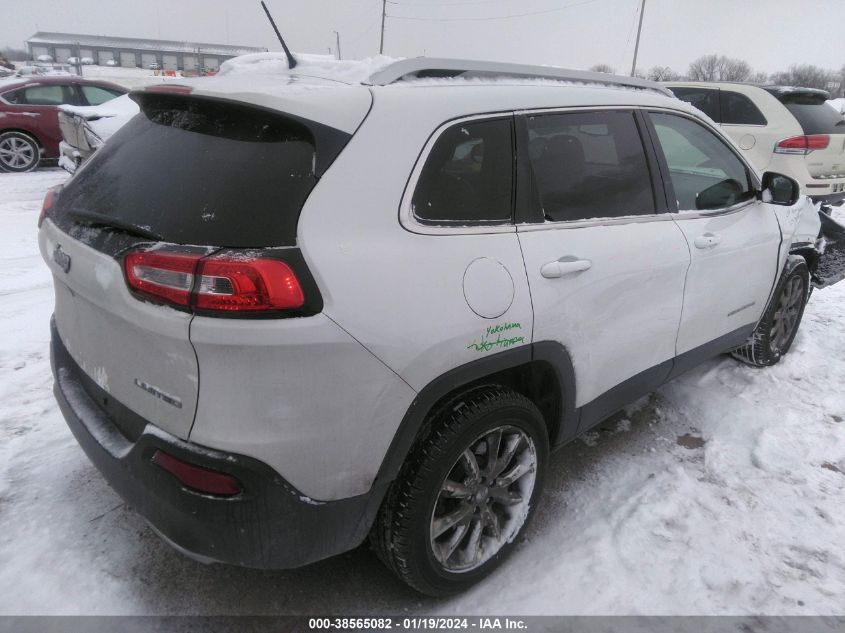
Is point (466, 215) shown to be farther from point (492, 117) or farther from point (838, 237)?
point (838, 237)

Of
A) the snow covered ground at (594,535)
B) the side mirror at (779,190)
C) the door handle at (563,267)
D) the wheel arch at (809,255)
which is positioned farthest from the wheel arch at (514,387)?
the wheel arch at (809,255)

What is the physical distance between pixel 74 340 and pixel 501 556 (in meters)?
1.78

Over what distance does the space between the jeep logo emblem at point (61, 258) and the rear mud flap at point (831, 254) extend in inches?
193

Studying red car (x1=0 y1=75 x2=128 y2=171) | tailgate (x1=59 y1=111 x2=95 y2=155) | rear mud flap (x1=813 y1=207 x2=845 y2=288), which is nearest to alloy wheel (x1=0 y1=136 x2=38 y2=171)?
red car (x1=0 y1=75 x2=128 y2=171)

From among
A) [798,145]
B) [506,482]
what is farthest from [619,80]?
[798,145]

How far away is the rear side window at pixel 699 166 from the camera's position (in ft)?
9.82

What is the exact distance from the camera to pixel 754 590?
2.29 m

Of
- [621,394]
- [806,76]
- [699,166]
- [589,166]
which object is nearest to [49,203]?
[589,166]

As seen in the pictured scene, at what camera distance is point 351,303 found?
1641 millimetres

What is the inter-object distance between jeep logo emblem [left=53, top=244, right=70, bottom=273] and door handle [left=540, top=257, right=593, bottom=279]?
1.60 m

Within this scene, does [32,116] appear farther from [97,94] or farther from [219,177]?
[219,177]

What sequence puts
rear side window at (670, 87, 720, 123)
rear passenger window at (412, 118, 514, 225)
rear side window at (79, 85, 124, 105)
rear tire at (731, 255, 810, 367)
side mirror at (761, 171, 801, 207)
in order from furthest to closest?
1. rear side window at (79, 85, 124, 105)
2. rear side window at (670, 87, 720, 123)
3. rear tire at (731, 255, 810, 367)
4. side mirror at (761, 171, 801, 207)
5. rear passenger window at (412, 118, 514, 225)

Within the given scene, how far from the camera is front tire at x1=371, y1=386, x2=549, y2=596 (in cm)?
196

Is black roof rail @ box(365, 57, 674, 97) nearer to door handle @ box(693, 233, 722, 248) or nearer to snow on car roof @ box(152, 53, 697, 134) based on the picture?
snow on car roof @ box(152, 53, 697, 134)
